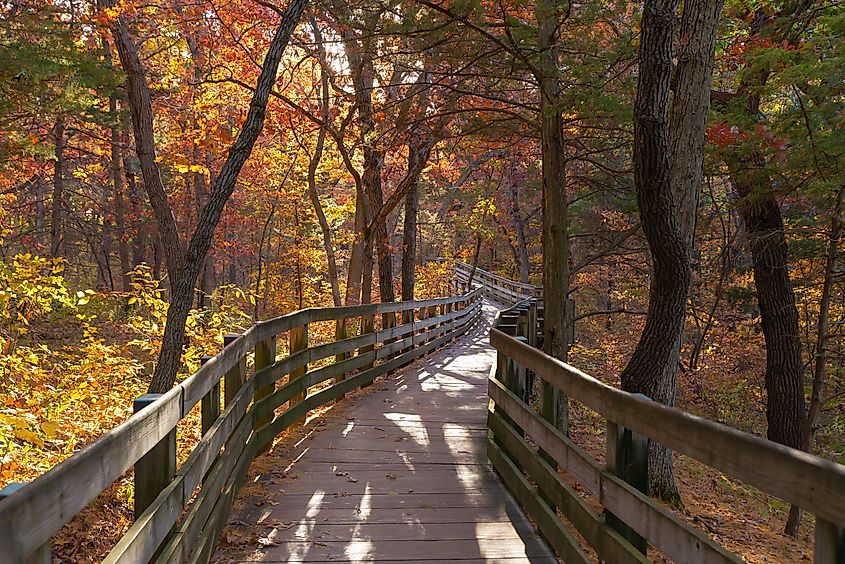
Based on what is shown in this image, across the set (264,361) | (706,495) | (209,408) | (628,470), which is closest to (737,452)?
(628,470)

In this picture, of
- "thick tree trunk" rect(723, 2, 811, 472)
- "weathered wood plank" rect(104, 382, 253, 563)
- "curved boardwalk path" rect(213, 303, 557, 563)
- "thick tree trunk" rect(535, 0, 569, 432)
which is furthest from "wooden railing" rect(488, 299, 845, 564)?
"thick tree trunk" rect(723, 2, 811, 472)

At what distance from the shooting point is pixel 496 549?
13.7ft

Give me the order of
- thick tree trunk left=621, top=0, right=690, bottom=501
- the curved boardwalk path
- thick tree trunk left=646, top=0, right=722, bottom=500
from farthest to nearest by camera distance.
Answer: thick tree trunk left=646, top=0, right=722, bottom=500 < thick tree trunk left=621, top=0, right=690, bottom=501 < the curved boardwalk path

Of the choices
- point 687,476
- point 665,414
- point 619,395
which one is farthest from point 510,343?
point 687,476

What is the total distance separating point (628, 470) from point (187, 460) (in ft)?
6.99

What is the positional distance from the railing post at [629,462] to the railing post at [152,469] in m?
2.06

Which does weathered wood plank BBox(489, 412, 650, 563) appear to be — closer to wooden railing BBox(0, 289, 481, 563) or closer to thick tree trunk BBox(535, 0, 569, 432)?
wooden railing BBox(0, 289, 481, 563)

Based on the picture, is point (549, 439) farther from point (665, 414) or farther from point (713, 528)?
point (713, 528)

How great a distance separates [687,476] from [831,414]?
8.91m

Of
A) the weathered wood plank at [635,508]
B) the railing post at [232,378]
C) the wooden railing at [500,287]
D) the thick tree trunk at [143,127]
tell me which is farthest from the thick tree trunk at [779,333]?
the wooden railing at [500,287]

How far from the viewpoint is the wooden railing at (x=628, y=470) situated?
186 cm

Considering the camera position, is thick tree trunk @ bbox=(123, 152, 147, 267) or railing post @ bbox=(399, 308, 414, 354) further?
thick tree trunk @ bbox=(123, 152, 147, 267)

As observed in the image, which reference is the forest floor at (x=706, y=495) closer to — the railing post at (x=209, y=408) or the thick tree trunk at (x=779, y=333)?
the railing post at (x=209, y=408)

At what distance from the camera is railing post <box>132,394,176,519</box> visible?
105 inches
